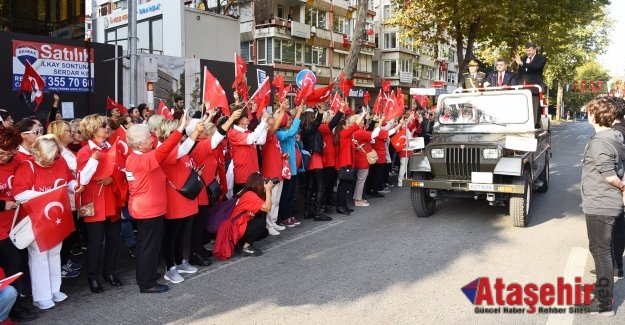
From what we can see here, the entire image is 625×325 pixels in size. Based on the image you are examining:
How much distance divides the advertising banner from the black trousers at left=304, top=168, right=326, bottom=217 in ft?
22.5

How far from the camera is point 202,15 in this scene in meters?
20.4

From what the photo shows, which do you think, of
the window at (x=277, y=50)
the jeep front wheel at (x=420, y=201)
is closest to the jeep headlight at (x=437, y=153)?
the jeep front wheel at (x=420, y=201)

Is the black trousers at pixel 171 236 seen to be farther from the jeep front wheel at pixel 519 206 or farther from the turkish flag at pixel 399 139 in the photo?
the turkish flag at pixel 399 139

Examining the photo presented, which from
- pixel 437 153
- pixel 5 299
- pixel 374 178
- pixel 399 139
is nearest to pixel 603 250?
pixel 437 153

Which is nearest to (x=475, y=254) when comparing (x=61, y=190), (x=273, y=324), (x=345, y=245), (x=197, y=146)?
(x=345, y=245)

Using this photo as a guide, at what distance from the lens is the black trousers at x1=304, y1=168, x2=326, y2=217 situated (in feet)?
27.2

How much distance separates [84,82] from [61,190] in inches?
334

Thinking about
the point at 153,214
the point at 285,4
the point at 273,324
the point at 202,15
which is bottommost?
the point at 273,324

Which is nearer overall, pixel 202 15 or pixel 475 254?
pixel 475 254

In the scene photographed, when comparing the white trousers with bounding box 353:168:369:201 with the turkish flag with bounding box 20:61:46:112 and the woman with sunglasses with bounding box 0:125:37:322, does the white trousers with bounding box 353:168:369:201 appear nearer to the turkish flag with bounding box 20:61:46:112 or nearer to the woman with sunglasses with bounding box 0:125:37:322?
the turkish flag with bounding box 20:61:46:112

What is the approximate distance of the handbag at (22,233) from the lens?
4.25 meters

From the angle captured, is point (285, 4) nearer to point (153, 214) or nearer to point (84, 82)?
point (84, 82)

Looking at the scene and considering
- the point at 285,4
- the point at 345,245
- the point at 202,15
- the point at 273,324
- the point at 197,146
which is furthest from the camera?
the point at 285,4

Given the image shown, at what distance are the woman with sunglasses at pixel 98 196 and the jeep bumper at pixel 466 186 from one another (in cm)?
441
